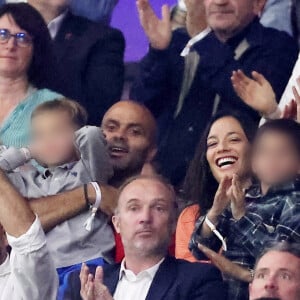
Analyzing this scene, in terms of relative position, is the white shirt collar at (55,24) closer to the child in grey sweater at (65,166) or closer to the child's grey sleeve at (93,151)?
the child in grey sweater at (65,166)

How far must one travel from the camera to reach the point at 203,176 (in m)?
6.72

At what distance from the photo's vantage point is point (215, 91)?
704 centimetres

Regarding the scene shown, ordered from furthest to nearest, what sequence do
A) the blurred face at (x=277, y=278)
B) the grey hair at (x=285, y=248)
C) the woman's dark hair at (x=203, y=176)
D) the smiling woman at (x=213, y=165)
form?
the woman's dark hair at (x=203, y=176) → the smiling woman at (x=213, y=165) → the grey hair at (x=285, y=248) → the blurred face at (x=277, y=278)

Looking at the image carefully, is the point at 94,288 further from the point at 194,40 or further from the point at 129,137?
the point at 194,40

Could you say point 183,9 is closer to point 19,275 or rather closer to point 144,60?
point 144,60

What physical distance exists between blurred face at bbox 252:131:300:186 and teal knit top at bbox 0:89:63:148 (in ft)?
3.99

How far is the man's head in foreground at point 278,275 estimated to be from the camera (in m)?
5.63

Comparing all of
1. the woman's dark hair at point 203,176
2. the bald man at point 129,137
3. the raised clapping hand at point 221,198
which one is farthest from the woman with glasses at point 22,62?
the raised clapping hand at point 221,198

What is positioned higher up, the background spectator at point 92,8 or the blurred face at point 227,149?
the background spectator at point 92,8

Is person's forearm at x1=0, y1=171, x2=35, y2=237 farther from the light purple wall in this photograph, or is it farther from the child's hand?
the light purple wall

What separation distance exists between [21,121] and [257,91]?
113cm

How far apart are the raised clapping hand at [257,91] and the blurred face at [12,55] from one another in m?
1.06

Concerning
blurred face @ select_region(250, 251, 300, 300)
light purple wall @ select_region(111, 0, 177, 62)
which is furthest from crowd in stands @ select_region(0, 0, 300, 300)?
light purple wall @ select_region(111, 0, 177, 62)

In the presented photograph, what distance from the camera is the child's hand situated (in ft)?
20.4
